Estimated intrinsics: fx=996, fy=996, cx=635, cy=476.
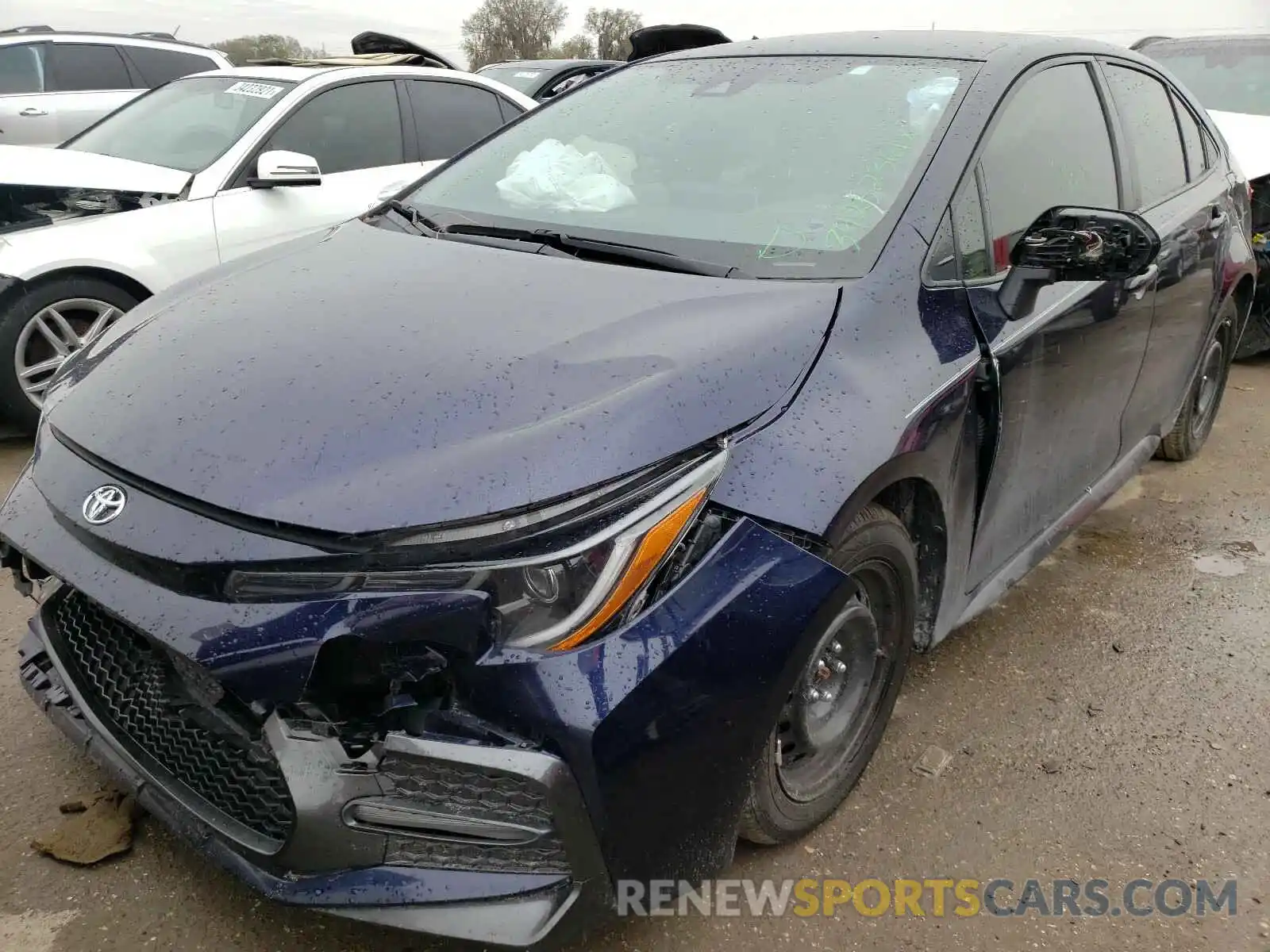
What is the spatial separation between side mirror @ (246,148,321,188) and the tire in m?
3.85

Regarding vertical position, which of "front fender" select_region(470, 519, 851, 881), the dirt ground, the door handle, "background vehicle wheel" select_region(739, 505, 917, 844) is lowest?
the dirt ground

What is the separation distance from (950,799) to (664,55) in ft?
7.87

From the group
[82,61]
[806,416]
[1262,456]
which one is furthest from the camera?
[82,61]

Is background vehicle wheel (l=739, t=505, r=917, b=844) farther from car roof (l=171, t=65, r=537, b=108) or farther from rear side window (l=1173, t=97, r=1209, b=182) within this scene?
car roof (l=171, t=65, r=537, b=108)

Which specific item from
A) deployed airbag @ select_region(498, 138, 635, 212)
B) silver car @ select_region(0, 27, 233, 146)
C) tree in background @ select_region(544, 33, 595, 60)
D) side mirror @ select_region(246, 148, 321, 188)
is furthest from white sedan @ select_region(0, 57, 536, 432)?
tree in background @ select_region(544, 33, 595, 60)

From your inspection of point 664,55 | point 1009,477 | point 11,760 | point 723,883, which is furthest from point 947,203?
point 11,760

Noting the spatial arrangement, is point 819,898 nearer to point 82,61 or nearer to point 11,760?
point 11,760

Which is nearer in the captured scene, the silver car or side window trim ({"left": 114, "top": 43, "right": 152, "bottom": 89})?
the silver car

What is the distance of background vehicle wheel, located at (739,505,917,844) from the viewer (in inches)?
77.4

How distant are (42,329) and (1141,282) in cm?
414

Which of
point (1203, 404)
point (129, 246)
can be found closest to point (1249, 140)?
point (1203, 404)

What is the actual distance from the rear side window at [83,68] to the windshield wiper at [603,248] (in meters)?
7.47

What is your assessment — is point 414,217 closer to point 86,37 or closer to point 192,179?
point 192,179

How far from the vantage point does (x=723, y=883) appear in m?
2.05
